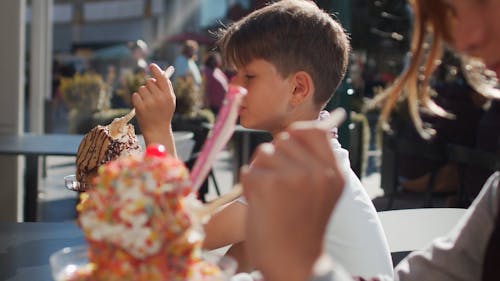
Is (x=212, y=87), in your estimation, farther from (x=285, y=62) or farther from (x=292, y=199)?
(x=292, y=199)

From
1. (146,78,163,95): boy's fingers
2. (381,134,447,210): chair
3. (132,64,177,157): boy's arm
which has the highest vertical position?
(146,78,163,95): boy's fingers

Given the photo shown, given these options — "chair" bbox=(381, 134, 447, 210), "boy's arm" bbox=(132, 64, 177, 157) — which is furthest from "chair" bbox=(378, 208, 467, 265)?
"chair" bbox=(381, 134, 447, 210)

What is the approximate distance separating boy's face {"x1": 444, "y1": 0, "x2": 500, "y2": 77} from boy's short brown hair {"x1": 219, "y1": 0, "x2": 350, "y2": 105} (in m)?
0.80

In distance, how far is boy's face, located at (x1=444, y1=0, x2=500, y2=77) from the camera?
36.4 inches

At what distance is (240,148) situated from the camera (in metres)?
6.98

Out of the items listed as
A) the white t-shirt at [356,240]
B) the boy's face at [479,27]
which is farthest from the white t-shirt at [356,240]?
the boy's face at [479,27]

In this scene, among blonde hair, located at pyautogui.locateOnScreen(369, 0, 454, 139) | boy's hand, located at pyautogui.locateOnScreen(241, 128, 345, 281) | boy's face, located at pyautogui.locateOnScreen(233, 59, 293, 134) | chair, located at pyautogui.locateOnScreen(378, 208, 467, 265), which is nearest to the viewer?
boy's hand, located at pyautogui.locateOnScreen(241, 128, 345, 281)

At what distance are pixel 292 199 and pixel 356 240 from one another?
2.29ft

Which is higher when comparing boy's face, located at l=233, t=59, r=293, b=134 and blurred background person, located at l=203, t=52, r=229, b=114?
boy's face, located at l=233, t=59, r=293, b=134

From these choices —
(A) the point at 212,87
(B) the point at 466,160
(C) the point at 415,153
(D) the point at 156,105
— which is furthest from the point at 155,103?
(A) the point at 212,87

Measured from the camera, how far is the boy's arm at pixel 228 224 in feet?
4.73

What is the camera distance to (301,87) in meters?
1.75

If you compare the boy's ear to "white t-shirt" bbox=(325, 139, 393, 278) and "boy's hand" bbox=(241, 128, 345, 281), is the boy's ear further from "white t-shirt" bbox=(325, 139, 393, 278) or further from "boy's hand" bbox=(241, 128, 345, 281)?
"boy's hand" bbox=(241, 128, 345, 281)

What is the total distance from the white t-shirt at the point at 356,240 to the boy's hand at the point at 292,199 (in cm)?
61
